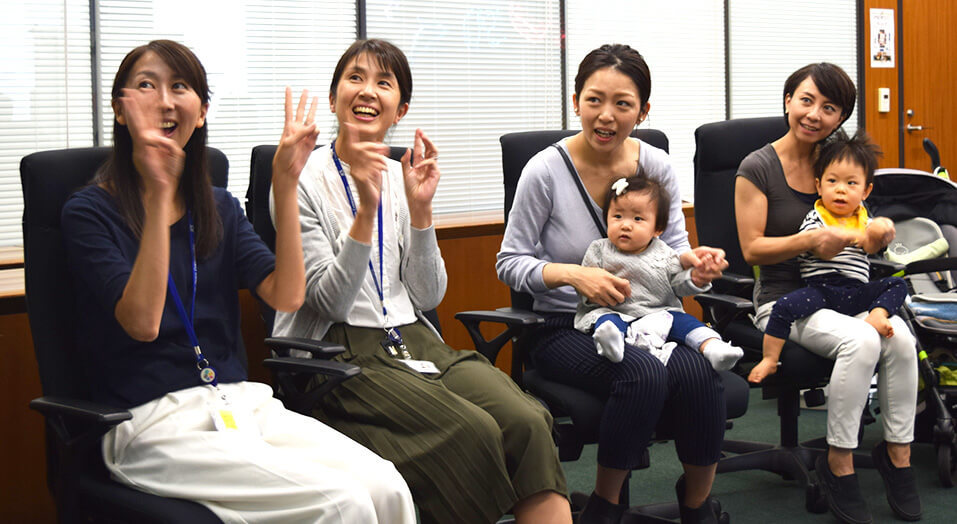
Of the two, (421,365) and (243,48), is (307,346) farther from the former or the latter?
(243,48)

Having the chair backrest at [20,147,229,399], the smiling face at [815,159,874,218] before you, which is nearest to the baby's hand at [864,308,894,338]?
the smiling face at [815,159,874,218]

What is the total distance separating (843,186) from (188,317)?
188cm

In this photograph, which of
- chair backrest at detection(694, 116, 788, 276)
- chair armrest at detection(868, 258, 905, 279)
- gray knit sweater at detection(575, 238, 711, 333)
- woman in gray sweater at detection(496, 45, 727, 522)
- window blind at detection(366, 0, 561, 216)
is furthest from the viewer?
window blind at detection(366, 0, 561, 216)

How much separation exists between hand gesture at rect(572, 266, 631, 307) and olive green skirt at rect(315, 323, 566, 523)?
34cm

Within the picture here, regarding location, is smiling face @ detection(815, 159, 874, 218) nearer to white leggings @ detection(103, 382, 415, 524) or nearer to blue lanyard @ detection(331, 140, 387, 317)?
blue lanyard @ detection(331, 140, 387, 317)

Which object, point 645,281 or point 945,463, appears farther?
point 945,463

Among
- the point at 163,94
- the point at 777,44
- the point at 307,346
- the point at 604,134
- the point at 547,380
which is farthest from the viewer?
the point at 777,44

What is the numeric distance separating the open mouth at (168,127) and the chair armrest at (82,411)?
0.52 m

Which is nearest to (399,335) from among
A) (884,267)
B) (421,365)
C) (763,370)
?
(421,365)

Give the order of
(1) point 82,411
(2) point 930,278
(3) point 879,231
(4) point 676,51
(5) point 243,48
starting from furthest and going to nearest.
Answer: (4) point 676,51 → (5) point 243,48 → (2) point 930,278 → (3) point 879,231 → (1) point 82,411

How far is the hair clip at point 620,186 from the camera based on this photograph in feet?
7.54

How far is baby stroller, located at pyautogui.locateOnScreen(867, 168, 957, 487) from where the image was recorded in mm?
2924

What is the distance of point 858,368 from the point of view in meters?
2.54

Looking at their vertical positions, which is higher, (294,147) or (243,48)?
(243,48)
